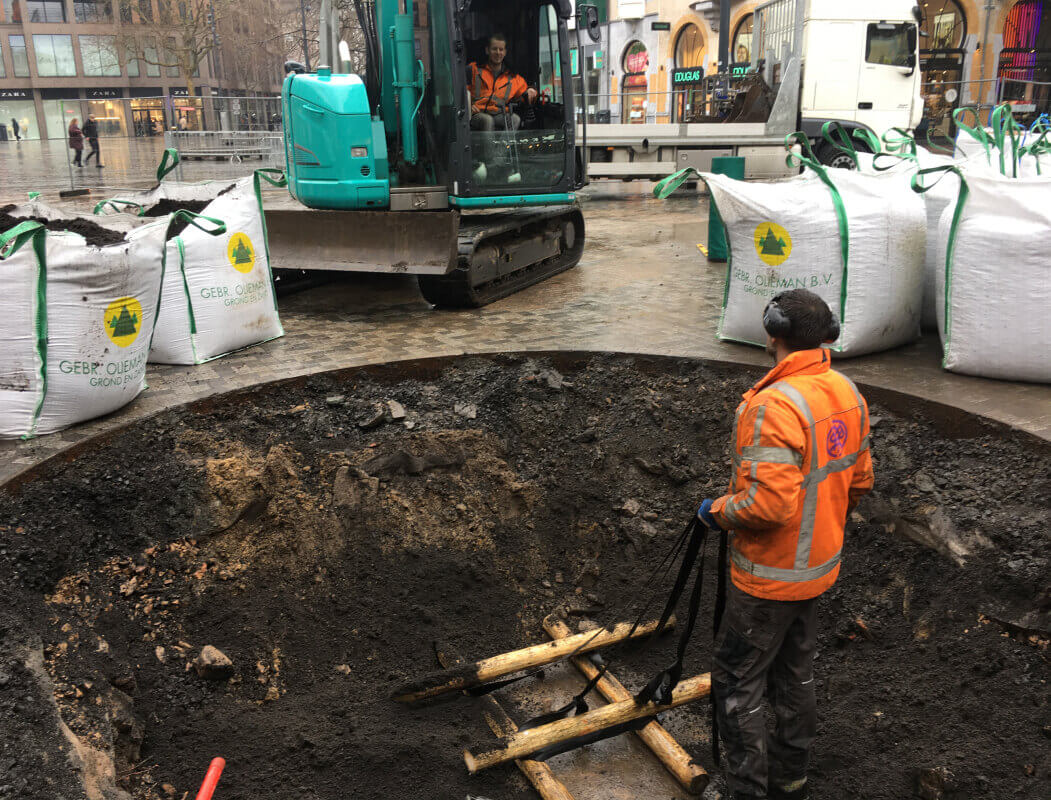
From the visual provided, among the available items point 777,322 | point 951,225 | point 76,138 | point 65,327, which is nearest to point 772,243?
point 951,225

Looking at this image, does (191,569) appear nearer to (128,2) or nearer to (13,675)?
(13,675)

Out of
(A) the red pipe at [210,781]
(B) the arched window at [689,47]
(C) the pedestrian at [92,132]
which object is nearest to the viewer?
(A) the red pipe at [210,781]

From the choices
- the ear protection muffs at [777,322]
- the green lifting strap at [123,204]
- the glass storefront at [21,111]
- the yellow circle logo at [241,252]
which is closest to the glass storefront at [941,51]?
the yellow circle logo at [241,252]

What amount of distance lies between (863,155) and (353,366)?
421cm

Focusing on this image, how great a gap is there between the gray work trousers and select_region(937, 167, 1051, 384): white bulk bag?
290 centimetres

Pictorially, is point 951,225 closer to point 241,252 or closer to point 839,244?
point 839,244

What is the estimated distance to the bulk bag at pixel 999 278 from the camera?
4535 millimetres

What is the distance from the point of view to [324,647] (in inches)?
152

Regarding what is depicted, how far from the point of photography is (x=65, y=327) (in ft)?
14.1

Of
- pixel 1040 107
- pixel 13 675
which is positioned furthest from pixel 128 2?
pixel 13 675

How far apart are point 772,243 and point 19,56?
2077 inches

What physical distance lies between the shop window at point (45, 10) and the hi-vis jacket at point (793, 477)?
54.5m

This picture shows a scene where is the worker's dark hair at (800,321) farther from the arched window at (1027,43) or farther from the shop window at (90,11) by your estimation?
the shop window at (90,11)

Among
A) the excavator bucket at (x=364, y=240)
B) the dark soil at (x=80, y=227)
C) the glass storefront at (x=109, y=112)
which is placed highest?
the glass storefront at (x=109, y=112)
